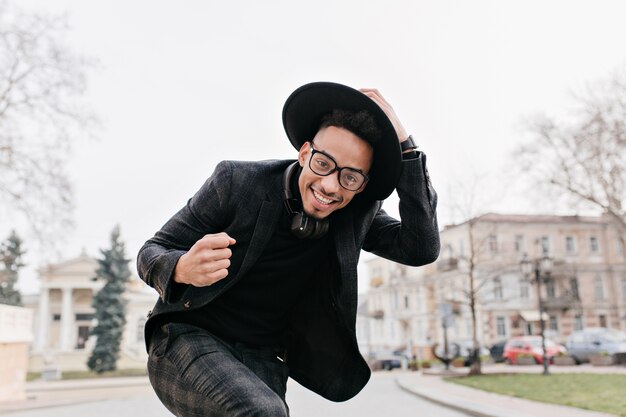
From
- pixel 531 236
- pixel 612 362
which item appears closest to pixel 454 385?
pixel 612 362

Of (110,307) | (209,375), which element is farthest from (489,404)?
(110,307)

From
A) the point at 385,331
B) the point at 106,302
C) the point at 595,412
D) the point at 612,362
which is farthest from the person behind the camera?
the point at 385,331

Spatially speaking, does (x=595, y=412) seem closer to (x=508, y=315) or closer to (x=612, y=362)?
(x=612, y=362)

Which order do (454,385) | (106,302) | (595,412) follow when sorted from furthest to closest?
(106,302)
(454,385)
(595,412)

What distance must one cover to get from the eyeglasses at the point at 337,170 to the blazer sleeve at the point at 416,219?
175mm

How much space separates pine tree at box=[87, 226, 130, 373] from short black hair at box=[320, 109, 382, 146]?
137 ft

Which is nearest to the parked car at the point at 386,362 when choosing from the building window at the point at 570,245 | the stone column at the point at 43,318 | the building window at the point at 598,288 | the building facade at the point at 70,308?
the building window at the point at 570,245

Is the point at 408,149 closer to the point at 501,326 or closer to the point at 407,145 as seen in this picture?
the point at 407,145

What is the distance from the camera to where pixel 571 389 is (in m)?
13.7

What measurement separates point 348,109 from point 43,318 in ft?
225

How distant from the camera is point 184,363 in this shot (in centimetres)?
211

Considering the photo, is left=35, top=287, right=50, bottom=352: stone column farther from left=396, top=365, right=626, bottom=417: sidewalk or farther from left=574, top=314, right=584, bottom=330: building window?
left=396, top=365, right=626, bottom=417: sidewalk

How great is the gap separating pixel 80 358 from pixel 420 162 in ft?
180

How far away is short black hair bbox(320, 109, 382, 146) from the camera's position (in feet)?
7.59
